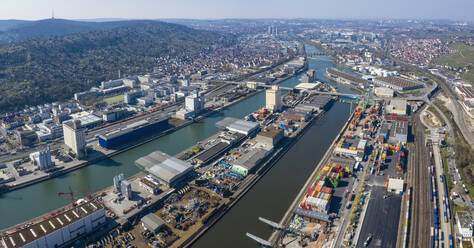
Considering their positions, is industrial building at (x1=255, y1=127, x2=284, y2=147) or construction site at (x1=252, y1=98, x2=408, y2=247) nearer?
construction site at (x1=252, y1=98, x2=408, y2=247)

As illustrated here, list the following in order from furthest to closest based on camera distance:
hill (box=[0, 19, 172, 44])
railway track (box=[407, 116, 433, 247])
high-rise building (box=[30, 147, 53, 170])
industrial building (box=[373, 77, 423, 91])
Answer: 1. hill (box=[0, 19, 172, 44])
2. industrial building (box=[373, 77, 423, 91])
3. high-rise building (box=[30, 147, 53, 170])
4. railway track (box=[407, 116, 433, 247])

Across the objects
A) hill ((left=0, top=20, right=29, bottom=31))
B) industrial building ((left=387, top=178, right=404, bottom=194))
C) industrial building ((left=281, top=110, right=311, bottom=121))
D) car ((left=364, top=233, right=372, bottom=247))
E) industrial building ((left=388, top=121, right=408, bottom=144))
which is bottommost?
car ((left=364, top=233, right=372, bottom=247))

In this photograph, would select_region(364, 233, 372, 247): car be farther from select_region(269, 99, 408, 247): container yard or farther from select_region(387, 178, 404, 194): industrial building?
select_region(387, 178, 404, 194): industrial building

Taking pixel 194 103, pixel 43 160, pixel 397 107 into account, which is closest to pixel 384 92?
pixel 397 107

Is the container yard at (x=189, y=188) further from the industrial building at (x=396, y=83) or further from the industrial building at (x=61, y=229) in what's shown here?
the industrial building at (x=396, y=83)

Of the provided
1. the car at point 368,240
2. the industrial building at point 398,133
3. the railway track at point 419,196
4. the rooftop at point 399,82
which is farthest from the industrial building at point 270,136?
the rooftop at point 399,82

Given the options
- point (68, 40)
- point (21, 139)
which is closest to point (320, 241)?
point (21, 139)

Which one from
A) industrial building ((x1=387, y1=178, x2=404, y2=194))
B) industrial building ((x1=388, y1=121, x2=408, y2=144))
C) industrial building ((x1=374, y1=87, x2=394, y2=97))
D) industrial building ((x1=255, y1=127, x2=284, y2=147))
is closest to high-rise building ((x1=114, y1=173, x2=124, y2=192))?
industrial building ((x1=255, y1=127, x2=284, y2=147))
